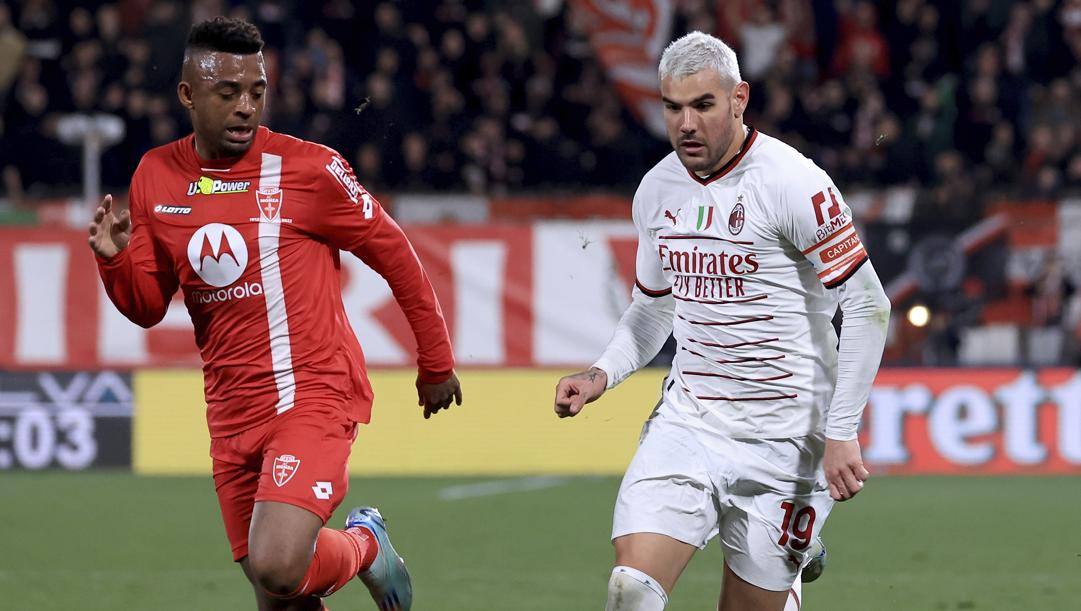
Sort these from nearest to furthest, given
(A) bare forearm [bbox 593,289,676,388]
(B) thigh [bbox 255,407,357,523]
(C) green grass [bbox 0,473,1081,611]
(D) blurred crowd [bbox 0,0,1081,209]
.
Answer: (B) thigh [bbox 255,407,357,523]
(A) bare forearm [bbox 593,289,676,388]
(C) green grass [bbox 0,473,1081,611]
(D) blurred crowd [bbox 0,0,1081,209]

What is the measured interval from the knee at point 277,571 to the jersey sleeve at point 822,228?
5.90 feet

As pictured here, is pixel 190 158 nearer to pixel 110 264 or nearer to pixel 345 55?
pixel 110 264

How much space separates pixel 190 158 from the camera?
17.0 ft

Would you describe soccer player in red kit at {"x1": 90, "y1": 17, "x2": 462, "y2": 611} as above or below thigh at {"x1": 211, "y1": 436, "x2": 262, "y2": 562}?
above

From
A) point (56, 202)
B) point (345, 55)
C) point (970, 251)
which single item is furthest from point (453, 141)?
point (970, 251)

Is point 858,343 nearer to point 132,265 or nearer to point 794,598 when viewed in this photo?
point 794,598

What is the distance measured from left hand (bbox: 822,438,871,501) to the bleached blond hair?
1.12 meters

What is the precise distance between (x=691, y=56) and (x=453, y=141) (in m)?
9.58

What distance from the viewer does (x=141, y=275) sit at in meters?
5.14

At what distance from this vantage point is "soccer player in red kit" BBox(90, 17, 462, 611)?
5.00m

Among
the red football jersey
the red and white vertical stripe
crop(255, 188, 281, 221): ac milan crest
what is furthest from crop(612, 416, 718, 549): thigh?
crop(255, 188, 281, 221): ac milan crest

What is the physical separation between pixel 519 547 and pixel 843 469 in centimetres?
464

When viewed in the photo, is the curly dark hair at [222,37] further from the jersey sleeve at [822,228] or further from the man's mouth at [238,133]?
the jersey sleeve at [822,228]

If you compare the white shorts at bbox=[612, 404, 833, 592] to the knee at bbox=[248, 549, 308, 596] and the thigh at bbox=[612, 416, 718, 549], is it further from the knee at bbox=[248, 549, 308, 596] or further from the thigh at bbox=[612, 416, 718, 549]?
the knee at bbox=[248, 549, 308, 596]
